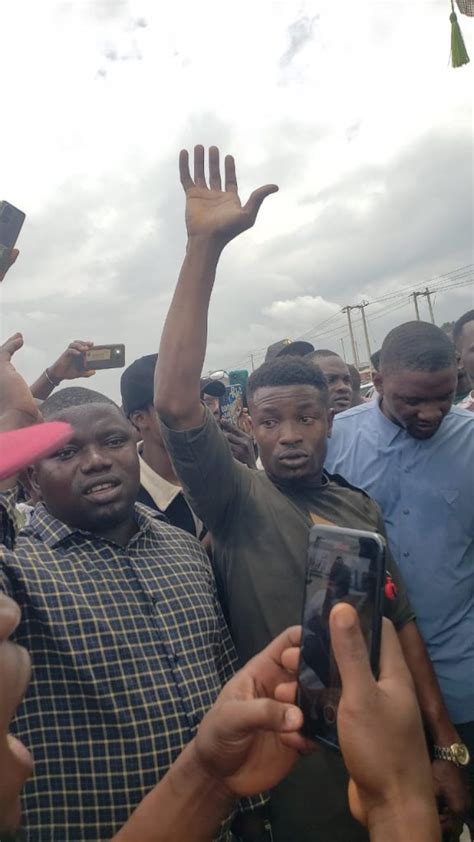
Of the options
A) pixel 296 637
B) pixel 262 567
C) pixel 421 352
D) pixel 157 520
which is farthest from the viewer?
pixel 421 352

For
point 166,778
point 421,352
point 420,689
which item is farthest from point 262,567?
point 421,352

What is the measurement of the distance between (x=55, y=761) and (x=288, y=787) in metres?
0.71

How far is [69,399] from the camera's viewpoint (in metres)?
2.00

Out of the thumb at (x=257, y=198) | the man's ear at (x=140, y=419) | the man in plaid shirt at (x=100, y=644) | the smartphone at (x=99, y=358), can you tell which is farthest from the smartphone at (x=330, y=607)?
the smartphone at (x=99, y=358)

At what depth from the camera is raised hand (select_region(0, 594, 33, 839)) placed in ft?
2.56

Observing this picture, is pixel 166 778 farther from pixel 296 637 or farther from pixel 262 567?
pixel 262 567

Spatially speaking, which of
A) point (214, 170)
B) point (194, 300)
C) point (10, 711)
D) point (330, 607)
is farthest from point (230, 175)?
point (10, 711)

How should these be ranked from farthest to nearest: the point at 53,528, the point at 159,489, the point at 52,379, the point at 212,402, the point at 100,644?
1. the point at 212,402
2. the point at 52,379
3. the point at 159,489
4. the point at 53,528
5. the point at 100,644

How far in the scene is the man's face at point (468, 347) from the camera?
14.6 feet

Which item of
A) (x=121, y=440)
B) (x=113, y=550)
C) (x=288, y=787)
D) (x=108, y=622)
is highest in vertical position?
(x=121, y=440)

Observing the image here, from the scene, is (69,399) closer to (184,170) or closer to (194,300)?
(194,300)

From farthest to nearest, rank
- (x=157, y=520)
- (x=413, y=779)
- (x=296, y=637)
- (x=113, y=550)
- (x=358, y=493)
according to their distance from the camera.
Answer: (x=358, y=493) < (x=157, y=520) < (x=113, y=550) < (x=296, y=637) < (x=413, y=779)

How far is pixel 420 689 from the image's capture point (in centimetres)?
207

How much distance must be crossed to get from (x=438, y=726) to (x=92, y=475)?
148 centimetres
